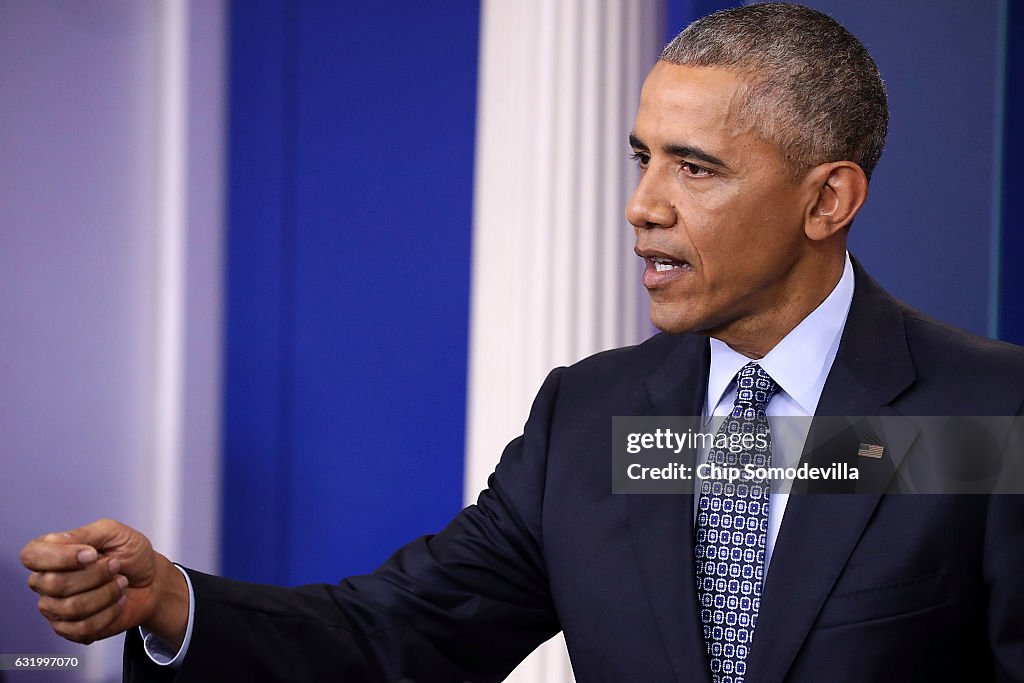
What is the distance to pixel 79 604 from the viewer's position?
1277 mm

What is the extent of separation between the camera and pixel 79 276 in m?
3.17

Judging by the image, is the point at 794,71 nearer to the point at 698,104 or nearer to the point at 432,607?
the point at 698,104

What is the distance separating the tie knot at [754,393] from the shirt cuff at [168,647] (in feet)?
2.30

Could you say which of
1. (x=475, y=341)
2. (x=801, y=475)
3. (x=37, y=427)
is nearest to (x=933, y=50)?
(x=475, y=341)

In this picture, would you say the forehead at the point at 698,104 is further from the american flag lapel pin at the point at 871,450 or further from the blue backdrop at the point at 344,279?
the blue backdrop at the point at 344,279

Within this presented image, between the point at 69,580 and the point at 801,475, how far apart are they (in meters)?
0.84

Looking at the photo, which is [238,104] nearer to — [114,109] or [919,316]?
[114,109]

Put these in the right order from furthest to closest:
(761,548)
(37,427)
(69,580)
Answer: (37,427)
(761,548)
(69,580)

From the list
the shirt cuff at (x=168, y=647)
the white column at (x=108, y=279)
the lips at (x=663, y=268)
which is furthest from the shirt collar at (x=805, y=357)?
the white column at (x=108, y=279)

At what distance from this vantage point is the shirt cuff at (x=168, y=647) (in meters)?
1.43

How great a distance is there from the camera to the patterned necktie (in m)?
1.44

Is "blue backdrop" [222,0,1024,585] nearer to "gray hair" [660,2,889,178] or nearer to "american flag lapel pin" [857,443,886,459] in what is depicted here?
"gray hair" [660,2,889,178]

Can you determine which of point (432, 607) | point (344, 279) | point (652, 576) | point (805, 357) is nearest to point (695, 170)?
point (805, 357)

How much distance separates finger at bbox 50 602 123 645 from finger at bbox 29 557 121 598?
32mm
